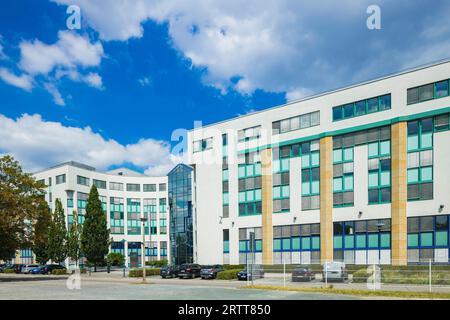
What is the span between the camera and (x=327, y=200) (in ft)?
133

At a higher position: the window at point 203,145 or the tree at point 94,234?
the window at point 203,145

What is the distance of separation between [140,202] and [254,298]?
74.8m

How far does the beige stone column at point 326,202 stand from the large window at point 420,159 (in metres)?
7.56

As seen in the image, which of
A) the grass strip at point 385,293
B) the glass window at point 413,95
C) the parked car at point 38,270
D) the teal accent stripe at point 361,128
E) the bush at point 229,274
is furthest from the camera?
the parked car at point 38,270

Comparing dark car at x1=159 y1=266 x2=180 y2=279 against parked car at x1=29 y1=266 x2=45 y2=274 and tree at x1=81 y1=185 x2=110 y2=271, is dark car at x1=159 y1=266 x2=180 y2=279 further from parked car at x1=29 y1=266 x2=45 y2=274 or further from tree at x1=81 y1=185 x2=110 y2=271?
parked car at x1=29 y1=266 x2=45 y2=274

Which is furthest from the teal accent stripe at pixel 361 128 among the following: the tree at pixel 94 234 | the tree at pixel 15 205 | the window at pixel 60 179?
the window at pixel 60 179

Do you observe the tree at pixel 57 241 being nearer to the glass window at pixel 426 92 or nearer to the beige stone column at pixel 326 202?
the beige stone column at pixel 326 202

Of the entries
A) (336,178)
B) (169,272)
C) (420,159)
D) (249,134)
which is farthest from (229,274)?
(420,159)

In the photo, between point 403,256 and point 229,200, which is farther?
point 229,200

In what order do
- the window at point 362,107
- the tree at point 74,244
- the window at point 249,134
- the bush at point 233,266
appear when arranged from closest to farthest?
the window at point 362,107, the bush at point 233,266, the window at point 249,134, the tree at point 74,244

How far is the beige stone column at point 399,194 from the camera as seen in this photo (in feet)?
117

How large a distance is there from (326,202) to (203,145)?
62.7ft

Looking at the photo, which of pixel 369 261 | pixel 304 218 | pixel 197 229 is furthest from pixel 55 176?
pixel 369 261

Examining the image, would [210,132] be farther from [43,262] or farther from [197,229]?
[43,262]
